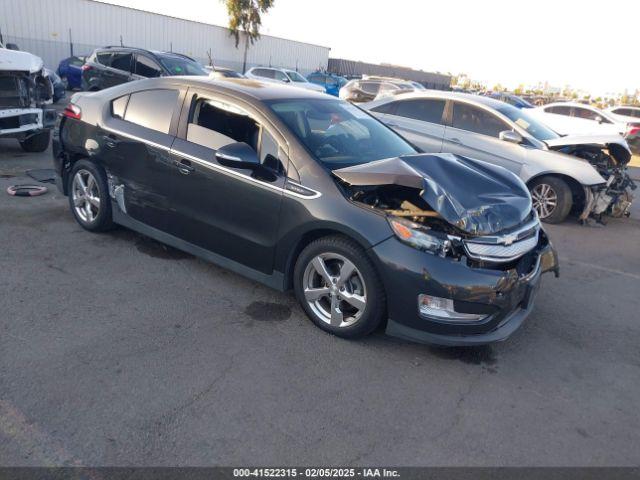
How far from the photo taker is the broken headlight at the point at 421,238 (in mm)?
3312

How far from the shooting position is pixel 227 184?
408cm

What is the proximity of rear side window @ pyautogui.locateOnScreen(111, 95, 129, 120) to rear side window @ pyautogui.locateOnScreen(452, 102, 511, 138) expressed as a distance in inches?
203

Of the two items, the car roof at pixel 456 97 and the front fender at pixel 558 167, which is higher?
the car roof at pixel 456 97

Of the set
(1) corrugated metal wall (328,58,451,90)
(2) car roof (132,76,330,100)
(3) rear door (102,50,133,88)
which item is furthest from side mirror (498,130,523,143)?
(1) corrugated metal wall (328,58,451,90)

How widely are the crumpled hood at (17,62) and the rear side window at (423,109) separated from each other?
5.78 meters

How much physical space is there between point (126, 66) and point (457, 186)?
12063mm

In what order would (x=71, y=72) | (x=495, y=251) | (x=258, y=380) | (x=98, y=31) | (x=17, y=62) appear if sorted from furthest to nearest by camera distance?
1. (x=98, y=31)
2. (x=71, y=72)
3. (x=17, y=62)
4. (x=495, y=251)
5. (x=258, y=380)

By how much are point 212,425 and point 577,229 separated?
6.68 meters

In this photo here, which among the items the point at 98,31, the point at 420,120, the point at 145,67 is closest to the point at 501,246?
the point at 420,120

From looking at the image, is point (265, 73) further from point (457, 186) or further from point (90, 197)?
point (457, 186)

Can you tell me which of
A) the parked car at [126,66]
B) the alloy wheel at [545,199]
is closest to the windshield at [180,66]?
the parked car at [126,66]

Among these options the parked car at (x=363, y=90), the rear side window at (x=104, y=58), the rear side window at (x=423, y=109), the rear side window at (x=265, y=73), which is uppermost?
the rear side window at (x=423, y=109)

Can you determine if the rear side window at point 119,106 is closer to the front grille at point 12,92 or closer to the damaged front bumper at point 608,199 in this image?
the front grille at point 12,92

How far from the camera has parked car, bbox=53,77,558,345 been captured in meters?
3.36
